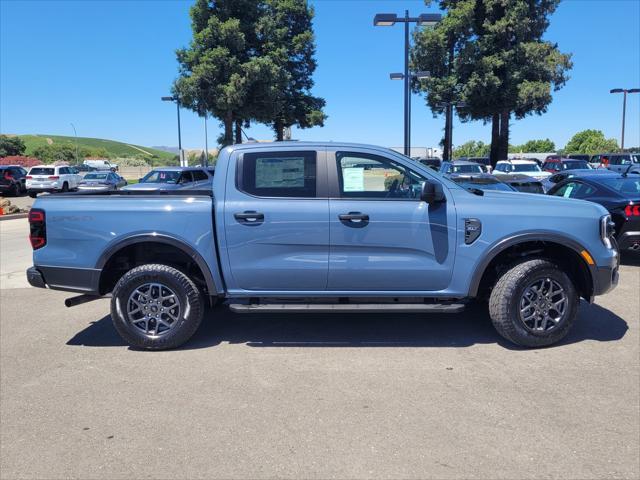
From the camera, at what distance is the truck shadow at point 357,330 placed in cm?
524

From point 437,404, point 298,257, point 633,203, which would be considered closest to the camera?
point 437,404

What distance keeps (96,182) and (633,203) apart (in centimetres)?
2516

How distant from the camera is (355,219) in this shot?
481 centimetres

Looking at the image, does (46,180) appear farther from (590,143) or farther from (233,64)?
(590,143)

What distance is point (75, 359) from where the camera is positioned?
4906mm

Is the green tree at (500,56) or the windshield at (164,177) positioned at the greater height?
the green tree at (500,56)

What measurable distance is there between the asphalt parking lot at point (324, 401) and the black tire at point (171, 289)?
17 cm

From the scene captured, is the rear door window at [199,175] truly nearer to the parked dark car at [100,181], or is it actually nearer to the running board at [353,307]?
the parked dark car at [100,181]

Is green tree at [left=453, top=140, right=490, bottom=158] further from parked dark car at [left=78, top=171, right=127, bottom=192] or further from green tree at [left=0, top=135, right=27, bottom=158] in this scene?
parked dark car at [left=78, top=171, right=127, bottom=192]

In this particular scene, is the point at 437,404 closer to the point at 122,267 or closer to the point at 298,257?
the point at 298,257

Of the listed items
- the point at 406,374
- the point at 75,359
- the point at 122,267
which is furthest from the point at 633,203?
the point at 75,359

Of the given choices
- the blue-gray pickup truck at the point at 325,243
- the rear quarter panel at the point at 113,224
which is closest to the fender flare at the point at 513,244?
the blue-gray pickup truck at the point at 325,243

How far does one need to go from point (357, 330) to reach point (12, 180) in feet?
96.3

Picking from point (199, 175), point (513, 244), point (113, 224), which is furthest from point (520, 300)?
point (199, 175)
